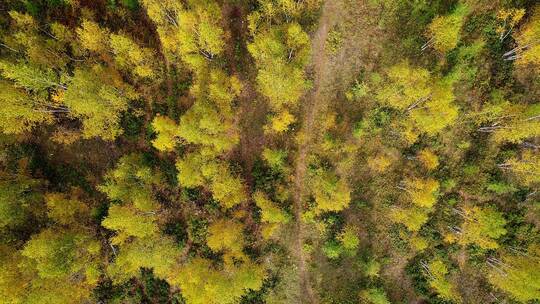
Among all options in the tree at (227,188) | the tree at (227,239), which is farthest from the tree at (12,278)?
the tree at (227,188)

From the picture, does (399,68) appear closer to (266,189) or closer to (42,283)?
(266,189)

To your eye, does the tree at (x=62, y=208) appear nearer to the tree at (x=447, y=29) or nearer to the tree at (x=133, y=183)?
the tree at (x=133, y=183)

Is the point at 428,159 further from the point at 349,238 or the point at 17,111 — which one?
the point at 17,111

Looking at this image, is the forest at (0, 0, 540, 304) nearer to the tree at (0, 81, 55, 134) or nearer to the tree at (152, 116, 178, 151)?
the tree at (0, 81, 55, 134)

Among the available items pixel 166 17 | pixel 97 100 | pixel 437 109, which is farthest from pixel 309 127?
pixel 97 100

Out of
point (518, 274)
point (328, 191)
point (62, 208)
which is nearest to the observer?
point (62, 208)

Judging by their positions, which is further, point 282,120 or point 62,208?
point 282,120

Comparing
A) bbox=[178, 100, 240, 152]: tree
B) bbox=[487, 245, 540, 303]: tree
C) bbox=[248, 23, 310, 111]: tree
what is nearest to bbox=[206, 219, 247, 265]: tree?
bbox=[178, 100, 240, 152]: tree
